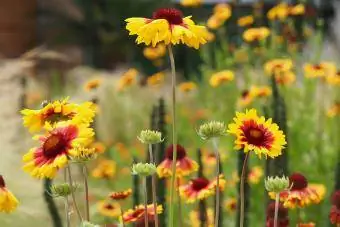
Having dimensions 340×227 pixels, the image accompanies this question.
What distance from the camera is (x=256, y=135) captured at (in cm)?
90

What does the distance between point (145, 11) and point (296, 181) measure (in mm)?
5616

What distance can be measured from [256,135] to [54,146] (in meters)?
0.22

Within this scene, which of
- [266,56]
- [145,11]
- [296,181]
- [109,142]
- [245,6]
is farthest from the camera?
[145,11]

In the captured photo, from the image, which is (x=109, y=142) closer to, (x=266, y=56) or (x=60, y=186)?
(x=266, y=56)

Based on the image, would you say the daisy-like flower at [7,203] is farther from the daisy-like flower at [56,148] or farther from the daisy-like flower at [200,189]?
the daisy-like flower at [200,189]

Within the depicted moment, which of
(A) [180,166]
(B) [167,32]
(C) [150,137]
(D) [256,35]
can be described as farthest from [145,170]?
(D) [256,35]

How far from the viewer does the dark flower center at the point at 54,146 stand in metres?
0.84

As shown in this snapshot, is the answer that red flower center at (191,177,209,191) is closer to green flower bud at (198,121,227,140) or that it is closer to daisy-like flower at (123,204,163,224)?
daisy-like flower at (123,204,163,224)

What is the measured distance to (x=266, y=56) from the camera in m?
2.88

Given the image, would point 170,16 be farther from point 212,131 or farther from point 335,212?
point 335,212

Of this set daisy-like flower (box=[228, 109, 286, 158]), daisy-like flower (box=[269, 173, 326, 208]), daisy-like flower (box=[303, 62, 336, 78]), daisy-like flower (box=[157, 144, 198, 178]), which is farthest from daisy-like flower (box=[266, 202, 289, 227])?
daisy-like flower (box=[303, 62, 336, 78])

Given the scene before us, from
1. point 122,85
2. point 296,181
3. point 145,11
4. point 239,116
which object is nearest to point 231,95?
point 122,85

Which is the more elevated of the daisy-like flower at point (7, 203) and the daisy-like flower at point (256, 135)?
the daisy-like flower at point (256, 135)

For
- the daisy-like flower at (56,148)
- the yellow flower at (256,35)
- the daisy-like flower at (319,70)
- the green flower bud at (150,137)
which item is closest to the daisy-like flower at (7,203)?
the daisy-like flower at (56,148)
